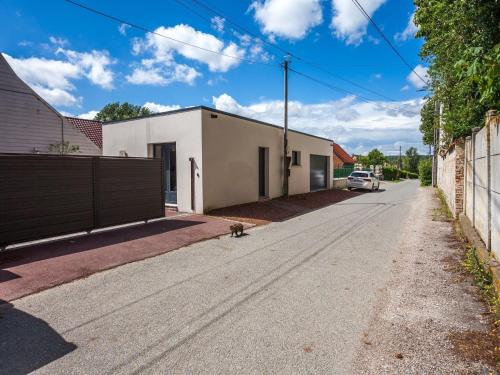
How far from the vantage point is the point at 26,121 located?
50.0 ft

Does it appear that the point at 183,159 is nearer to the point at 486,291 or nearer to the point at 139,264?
the point at 139,264

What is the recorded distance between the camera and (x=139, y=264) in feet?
20.1

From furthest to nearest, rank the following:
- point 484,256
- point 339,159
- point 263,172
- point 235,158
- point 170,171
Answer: point 339,159
point 263,172
point 235,158
point 170,171
point 484,256

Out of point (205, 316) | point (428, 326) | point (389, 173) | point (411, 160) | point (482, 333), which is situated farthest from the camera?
point (411, 160)

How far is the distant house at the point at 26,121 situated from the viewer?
14492mm

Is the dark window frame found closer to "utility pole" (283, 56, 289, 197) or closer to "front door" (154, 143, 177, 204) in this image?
"utility pole" (283, 56, 289, 197)

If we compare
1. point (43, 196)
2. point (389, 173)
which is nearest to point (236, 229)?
point (43, 196)

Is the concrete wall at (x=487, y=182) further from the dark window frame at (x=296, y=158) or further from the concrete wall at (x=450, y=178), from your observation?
the dark window frame at (x=296, y=158)

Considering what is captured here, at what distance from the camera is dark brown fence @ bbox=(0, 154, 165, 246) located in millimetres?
6500

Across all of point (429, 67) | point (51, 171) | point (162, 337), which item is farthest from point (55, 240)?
point (429, 67)

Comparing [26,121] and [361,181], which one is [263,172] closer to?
[361,181]

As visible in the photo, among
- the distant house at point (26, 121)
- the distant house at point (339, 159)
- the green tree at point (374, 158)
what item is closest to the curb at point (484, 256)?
the distant house at point (26, 121)

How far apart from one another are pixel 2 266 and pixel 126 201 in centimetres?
369

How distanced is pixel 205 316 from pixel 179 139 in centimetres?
929
